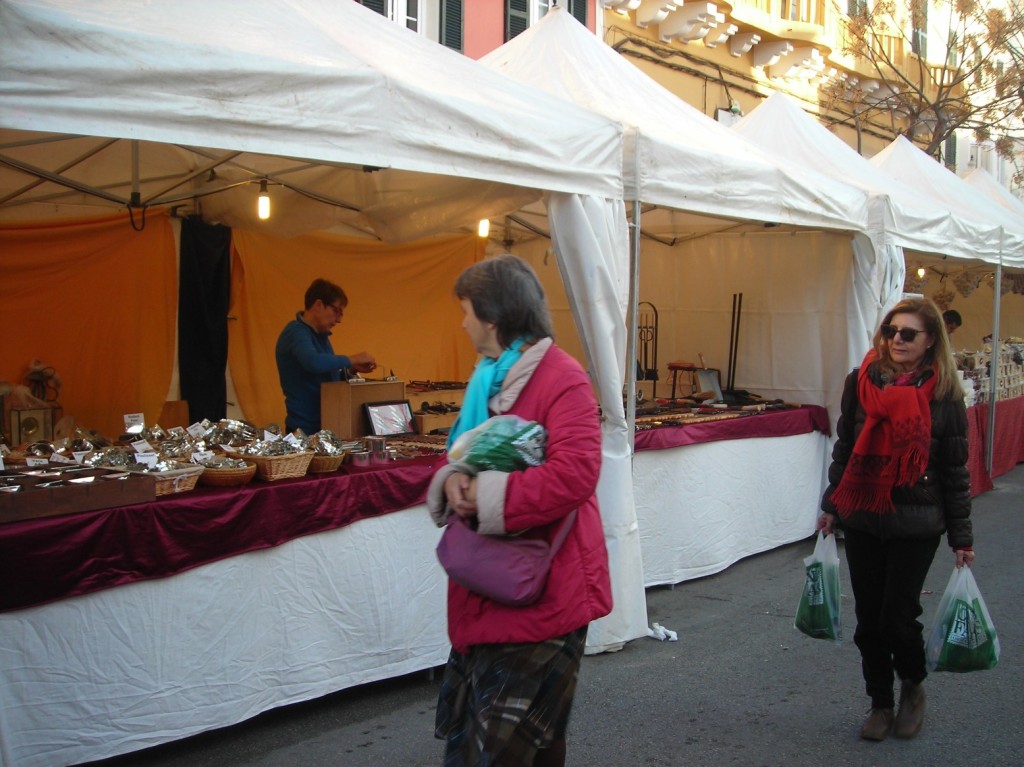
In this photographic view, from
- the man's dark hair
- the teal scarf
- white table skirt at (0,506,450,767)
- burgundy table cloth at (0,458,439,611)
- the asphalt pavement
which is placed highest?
the man's dark hair

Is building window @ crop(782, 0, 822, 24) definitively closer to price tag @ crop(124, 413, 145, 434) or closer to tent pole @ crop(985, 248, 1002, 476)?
tent pole @ crop(985, 248, 1002, 476)

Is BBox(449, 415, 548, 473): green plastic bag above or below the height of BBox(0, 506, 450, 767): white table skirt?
above

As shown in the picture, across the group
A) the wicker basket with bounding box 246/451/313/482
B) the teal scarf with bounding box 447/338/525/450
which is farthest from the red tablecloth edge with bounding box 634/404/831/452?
the teal scarf with bounding box 447/338/525/450

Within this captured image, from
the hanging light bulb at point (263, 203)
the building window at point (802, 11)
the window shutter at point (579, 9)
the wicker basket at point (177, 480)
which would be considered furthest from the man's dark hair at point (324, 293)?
the building window at point (802, 11)

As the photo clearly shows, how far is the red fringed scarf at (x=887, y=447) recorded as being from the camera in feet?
12.0

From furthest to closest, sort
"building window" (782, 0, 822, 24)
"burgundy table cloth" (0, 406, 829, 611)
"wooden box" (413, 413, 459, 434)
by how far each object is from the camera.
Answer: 1. "building window" (782, 0, 822, 24)
2. "wooden box" (413, 413, 459, 434)
3. "burgundy table cloth" (0, 406, 829, 611)

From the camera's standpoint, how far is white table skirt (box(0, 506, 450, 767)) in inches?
126

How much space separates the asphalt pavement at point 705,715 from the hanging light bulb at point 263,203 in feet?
11.0

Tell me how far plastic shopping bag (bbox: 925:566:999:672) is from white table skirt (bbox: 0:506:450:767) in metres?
2.12

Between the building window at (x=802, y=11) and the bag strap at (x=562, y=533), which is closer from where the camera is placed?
the bag strap at (x=562, y=533)

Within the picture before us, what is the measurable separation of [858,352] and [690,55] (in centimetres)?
904

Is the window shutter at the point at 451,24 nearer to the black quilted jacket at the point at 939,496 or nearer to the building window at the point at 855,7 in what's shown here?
the building window at the point at 855,7

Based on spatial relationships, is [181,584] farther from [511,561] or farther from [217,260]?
[217,260]

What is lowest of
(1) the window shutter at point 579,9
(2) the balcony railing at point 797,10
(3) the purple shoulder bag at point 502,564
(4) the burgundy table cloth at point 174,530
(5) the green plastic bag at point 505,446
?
(4) the burgundy table cloth at point 174,530
